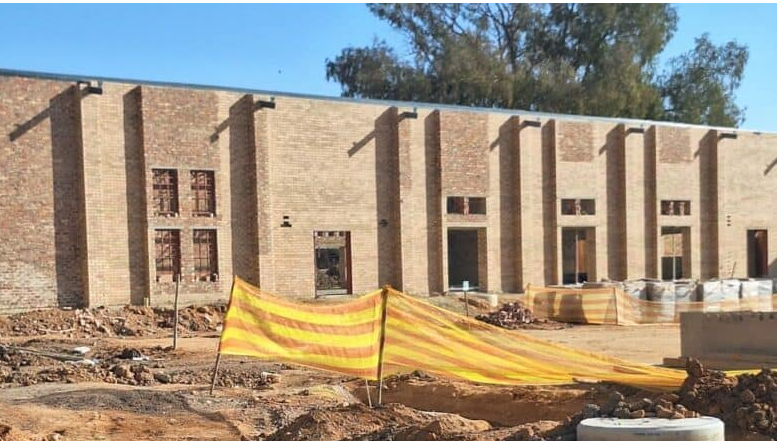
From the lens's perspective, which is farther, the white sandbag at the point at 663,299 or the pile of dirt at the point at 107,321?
the white sandbag at the point at 663,299

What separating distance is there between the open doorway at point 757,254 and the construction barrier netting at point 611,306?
41.1 ft

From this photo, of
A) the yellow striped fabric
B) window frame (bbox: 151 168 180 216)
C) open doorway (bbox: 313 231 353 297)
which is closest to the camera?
the yellow striped fabric

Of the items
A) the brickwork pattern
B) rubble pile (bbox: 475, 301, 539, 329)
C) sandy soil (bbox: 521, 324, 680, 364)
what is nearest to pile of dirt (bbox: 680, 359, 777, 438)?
sandy soil (bbox: 521, 324, 680, 364)

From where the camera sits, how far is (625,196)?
107 feet

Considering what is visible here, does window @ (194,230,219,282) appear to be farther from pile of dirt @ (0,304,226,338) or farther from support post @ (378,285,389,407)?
support post @ (378,285,389,407)

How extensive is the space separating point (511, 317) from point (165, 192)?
1131 cm

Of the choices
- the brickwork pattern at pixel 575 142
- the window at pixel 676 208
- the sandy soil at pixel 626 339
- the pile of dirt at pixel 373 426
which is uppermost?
the brickwork pattern at pixel 575 142

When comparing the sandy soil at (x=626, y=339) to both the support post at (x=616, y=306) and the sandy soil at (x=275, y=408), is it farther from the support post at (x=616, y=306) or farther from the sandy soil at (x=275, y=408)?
the sandy soil at (x=275, y=408)

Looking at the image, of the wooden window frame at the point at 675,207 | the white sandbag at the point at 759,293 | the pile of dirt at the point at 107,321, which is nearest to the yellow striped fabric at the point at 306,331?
the pile of dirt at the point at 107,321

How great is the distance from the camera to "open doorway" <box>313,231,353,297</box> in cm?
2688

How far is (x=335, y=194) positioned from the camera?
26531 millimetres

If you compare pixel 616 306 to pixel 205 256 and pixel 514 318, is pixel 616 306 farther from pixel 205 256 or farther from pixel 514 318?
pixel 205 256

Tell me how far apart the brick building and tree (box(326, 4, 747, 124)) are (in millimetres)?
13882

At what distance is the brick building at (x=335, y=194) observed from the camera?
22078 millimetres
